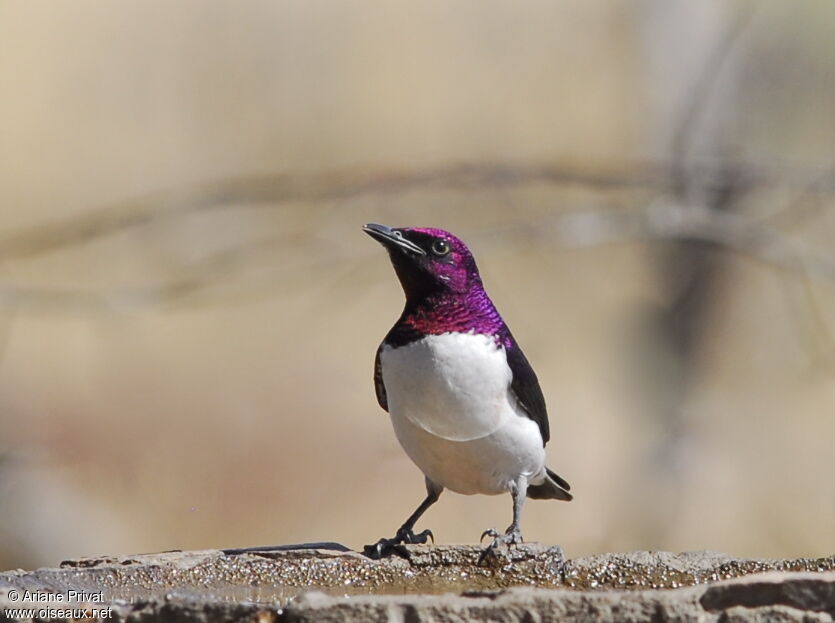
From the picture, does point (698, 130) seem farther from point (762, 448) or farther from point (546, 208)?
point (762, 448)

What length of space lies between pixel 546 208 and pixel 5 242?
17.3 ft

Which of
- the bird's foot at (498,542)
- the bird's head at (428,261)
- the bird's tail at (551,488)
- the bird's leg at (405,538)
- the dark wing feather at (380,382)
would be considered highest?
the bird's head at (428,261)

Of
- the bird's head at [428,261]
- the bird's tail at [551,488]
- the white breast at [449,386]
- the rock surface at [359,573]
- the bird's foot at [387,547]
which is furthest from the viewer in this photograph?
the bird's tail at [551,488]

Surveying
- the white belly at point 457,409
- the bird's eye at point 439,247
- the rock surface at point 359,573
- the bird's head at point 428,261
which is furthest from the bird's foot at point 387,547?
the bird's eye at point 439,247

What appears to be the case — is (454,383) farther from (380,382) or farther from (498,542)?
(498,542)

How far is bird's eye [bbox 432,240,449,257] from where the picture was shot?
5.13 m

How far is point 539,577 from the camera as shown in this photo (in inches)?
173

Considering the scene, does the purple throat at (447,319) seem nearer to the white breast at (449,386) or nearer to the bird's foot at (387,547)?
the white breast at (449,386)

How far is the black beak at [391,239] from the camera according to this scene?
5.00m

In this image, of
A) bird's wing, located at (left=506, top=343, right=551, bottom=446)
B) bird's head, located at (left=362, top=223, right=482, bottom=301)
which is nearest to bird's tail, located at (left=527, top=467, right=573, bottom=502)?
bird's wing, located at (left=506, top=343, right=551, bottom=446)

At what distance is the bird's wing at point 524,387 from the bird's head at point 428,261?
0.33 m

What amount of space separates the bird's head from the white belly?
9.4 inches

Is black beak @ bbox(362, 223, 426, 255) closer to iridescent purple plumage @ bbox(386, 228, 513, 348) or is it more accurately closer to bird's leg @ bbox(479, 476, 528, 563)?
iridescent purple plumage @ bbox(386, 228, 513, 348)

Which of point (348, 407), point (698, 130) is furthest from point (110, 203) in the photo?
point (698, 130)
